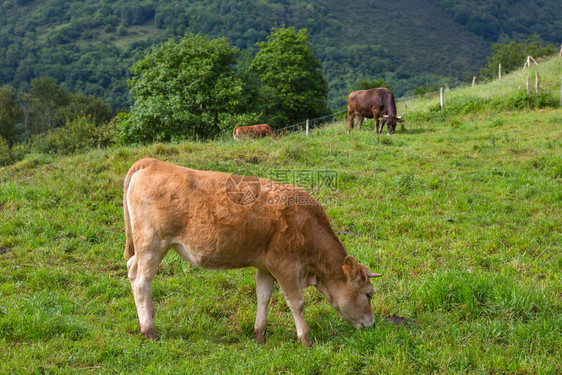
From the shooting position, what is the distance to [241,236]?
4.40 meters

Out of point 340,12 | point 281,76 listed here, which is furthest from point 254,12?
point 281,76

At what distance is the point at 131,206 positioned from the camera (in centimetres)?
470

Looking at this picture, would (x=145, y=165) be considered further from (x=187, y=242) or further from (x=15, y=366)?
(x=15, y=366)

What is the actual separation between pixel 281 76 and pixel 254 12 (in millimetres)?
125189

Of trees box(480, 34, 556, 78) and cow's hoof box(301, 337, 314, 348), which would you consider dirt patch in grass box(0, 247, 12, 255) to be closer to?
cow's hoof box(301, 337, 314, 348)

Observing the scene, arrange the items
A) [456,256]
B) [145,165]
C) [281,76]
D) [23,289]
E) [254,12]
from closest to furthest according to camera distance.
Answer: [145,165] < [23,289] < [456,256] < [281,76] < [254,12]

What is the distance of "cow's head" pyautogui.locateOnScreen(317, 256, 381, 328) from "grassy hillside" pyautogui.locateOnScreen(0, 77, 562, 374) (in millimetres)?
196

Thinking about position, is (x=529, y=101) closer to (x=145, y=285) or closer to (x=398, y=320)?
(x=398, y=320)

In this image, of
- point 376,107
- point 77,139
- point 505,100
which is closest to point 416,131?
point 376,107

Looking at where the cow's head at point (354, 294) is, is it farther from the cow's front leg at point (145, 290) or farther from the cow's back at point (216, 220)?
the cow's front leg at point (145, 290)

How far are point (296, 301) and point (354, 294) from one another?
2.15 ft

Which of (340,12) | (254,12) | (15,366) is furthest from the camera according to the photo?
(340,12)

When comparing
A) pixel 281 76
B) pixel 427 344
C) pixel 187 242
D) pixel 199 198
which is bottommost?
pixel 281 76

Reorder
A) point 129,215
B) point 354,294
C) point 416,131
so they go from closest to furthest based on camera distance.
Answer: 1. point 354,294
2. point 129,215
3. point 416,131
